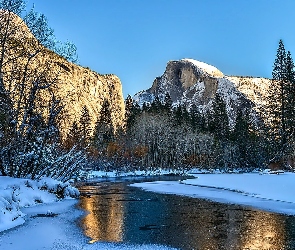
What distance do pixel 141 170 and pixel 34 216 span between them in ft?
166

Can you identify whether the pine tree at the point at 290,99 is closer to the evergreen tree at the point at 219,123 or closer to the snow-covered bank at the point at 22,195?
the evergreen tree at the point at 219,123

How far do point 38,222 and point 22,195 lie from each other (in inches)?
157

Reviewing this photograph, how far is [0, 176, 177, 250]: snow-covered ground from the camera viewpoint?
23.7ft

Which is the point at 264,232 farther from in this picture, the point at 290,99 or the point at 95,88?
the point at 95,88

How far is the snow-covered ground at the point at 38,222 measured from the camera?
724 cm

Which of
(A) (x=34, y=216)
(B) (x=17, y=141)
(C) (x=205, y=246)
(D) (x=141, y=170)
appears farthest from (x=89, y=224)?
(D) (x=141, y=170)

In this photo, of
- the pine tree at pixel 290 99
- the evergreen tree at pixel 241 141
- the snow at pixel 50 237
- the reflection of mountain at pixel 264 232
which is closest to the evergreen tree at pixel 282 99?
the pine tree at pixel 290 99

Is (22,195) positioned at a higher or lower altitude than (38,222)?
higher

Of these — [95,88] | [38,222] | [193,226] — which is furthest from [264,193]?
[95,88]

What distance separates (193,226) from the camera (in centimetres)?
970

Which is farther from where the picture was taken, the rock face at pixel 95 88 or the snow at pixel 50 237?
the rock face at pixel 95 88

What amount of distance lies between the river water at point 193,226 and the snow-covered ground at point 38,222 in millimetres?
458

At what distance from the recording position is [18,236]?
7941mm

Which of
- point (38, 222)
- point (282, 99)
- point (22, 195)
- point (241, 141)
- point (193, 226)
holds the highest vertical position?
point (282, 99)
